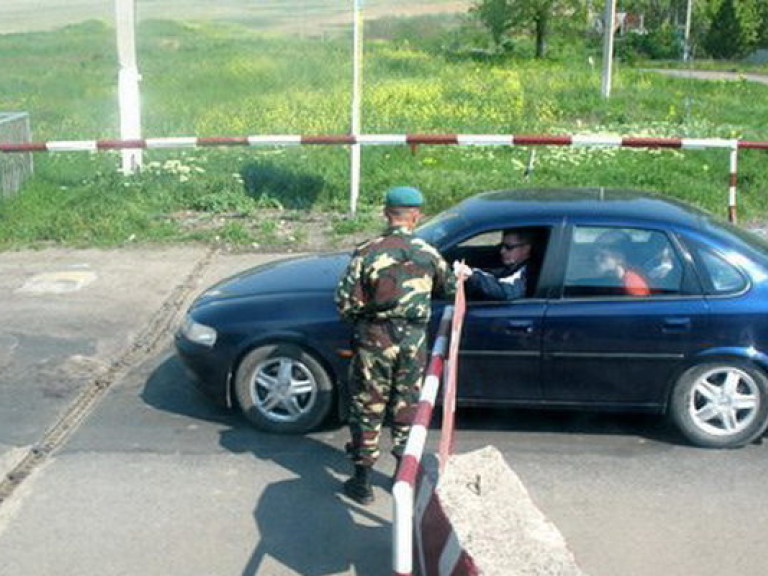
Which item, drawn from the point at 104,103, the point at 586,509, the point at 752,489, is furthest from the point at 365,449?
the point at 104,103

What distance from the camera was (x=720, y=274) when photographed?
604cm

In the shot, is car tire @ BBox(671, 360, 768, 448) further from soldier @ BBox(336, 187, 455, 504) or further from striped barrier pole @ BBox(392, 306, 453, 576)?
striped barrier pole @ BBox(392, 306, 453, 576)

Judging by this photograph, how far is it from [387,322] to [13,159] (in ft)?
30.4

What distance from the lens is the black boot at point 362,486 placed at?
5438 mm

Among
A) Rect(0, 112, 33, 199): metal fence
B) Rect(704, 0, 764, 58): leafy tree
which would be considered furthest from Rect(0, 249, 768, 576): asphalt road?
Rect(704, 0, 764, 58): leafy tree

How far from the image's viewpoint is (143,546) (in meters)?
5.02

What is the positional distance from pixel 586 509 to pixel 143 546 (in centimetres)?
223

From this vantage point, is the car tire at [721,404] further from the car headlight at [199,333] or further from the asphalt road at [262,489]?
the car headlight at [199,333]

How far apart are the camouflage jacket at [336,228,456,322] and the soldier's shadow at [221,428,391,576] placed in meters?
1.02

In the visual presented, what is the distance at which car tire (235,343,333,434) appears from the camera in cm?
625

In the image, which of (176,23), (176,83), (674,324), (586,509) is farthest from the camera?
(176,23)

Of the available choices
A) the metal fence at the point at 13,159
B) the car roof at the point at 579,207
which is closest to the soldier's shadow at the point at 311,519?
the car roof at the point at 579,207

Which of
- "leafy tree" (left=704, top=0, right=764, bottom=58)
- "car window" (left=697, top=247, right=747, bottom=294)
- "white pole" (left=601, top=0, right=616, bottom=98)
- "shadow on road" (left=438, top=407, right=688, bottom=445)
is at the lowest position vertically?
"shadow on road" (left=438, top=407, right=688, bottom=445)

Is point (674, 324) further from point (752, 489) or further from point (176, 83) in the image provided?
point (176, 83)
